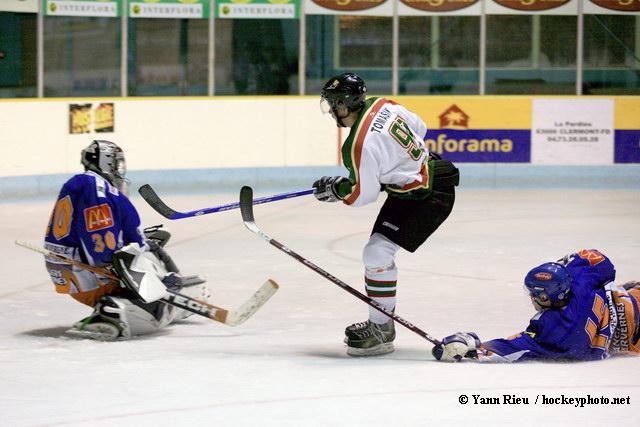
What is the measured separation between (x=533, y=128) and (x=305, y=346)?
6.61 metres

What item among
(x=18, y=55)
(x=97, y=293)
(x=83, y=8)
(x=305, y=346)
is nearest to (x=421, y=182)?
(x=305, y=346)

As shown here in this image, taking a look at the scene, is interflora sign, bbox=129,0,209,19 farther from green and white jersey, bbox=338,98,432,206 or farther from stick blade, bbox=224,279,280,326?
green and white jersey, bbox=338,98,432,206

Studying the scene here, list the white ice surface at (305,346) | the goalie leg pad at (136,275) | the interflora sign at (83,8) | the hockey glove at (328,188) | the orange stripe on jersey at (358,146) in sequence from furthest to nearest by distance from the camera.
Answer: the interflora sign at (83,8), the goalie leg pad at (136,275), the hockey glove at (328,188), the orange stripe on jersey at (358,146), the white ice surface at (305,346)

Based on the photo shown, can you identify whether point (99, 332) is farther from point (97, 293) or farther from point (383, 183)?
point (383, 183)

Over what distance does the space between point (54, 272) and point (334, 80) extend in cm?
140

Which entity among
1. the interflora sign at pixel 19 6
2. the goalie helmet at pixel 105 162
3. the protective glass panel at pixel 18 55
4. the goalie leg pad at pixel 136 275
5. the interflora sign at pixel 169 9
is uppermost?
the interflora sign at pixel 169 9

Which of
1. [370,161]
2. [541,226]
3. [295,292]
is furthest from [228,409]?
[541,226]

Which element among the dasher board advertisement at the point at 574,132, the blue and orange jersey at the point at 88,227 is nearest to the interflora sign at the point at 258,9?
the dasher board advertisement at the point at 574,132

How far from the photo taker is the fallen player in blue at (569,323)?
4250 mm

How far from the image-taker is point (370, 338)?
4633 mm

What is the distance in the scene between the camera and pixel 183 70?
36.4ft

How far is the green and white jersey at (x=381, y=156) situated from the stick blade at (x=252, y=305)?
1.66ft

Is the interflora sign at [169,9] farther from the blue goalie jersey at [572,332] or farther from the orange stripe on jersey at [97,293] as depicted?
the blue goalie jersey at [572,332]

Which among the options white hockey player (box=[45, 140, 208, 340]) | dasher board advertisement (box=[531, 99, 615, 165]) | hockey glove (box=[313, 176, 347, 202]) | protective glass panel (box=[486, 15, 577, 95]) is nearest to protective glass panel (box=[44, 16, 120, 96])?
protective glass panel (box=[486, 15, 577, 95])
